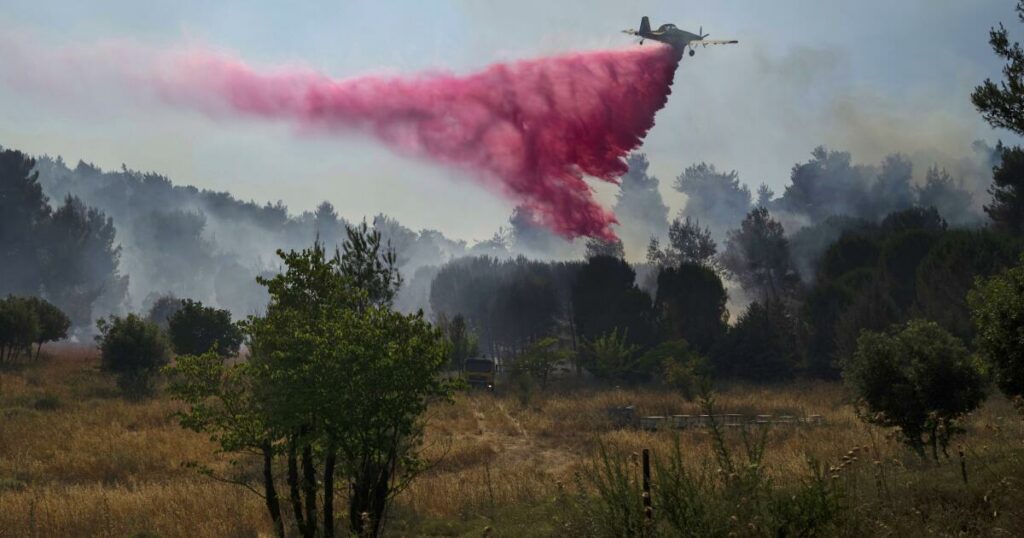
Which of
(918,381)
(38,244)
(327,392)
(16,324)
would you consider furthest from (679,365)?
(38,244)

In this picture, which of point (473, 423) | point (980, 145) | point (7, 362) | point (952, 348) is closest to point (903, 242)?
point (473, 423)

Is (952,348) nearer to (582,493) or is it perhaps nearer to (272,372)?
(582,493)

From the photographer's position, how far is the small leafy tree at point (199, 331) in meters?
42.3

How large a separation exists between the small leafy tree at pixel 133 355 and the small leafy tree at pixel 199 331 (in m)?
4.10

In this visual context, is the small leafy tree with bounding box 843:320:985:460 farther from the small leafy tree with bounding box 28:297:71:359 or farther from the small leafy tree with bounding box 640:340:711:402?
the small leafy tree with bounding box 28:297:71:359

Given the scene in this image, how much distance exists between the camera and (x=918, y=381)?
1554cm

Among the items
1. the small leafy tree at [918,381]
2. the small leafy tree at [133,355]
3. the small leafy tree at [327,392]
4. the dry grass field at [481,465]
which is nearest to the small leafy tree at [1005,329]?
the dry grass field at [481,465]

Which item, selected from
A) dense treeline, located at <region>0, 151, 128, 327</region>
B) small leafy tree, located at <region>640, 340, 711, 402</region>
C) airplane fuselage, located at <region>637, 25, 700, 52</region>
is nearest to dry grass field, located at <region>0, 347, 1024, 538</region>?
small leafy tree, located at <region>640, 340, 711, 402</region>

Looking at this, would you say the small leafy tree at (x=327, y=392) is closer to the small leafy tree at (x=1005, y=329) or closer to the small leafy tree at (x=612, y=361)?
the small leafy tree at (x=1005, y=329)

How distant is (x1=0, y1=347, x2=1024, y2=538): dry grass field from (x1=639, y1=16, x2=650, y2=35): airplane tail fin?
18930 mm

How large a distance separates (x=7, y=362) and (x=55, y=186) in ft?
457

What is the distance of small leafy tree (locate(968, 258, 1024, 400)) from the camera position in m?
12.2

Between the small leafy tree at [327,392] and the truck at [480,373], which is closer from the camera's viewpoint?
the small leafy tree at [327,392]

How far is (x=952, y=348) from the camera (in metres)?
15.7
